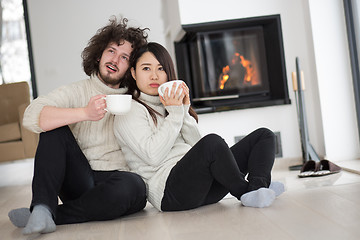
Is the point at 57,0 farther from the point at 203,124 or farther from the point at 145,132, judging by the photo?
the point at 145,132

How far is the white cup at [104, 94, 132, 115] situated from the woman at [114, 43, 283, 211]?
0.54ft

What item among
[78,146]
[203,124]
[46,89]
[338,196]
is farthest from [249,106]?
[46,89]

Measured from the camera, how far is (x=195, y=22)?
151 inches

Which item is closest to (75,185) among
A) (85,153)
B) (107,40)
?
(85,153)

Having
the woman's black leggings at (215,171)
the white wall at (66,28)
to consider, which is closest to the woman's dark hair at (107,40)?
the woman's black leggings at (215,171)

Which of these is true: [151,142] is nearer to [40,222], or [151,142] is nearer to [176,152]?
[176,152]

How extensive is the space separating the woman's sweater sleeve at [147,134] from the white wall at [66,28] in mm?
3595

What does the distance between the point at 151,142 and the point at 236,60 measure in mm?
2244

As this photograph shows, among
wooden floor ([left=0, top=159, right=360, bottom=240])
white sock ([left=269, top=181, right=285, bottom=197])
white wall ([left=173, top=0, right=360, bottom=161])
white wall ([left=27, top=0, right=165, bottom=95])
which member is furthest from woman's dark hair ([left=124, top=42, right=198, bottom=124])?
white wall ([left=27, top=0, right=165, bottom=95])

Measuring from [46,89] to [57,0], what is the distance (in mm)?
943

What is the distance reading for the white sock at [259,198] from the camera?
1.95 m

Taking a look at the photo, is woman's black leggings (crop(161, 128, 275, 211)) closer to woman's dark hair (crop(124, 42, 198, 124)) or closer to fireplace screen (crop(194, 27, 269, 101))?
woman's dark hair (crop(124, 42, 198, 124))

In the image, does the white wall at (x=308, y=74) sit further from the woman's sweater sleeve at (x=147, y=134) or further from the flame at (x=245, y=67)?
the woman's sweater sleeve at (x=147, y=134)

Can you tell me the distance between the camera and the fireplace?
3920 millimetres
